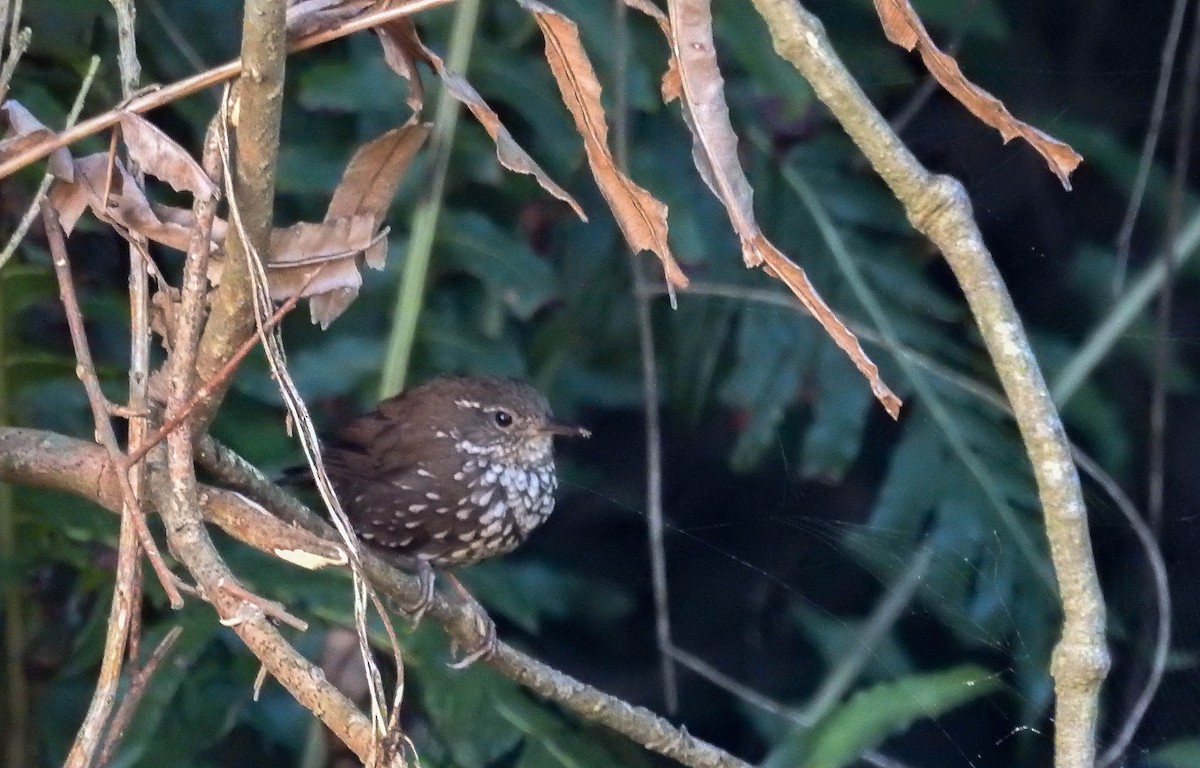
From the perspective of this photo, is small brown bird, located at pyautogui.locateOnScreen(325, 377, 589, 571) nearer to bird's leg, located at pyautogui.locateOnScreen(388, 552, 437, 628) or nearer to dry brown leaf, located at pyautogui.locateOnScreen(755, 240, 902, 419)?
bird's leg, located at pyautogui.locateOnScreen(388, 552, 437, 628)

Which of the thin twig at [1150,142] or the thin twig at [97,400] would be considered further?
the thin twig at [1150,142]

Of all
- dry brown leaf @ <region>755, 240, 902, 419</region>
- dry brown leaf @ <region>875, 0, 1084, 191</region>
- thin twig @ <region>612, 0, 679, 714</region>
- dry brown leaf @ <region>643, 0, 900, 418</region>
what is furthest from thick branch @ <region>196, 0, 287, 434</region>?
thin twig @ <region>612, 0, 679, 714</region>

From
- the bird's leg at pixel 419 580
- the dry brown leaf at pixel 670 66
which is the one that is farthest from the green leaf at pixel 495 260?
the dry brown leaf at pixel 670 66

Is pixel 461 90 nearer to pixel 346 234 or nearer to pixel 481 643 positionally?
pixel 346 234

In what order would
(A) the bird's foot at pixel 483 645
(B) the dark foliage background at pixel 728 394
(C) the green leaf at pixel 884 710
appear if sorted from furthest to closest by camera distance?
(B) the dark foliage background at pixel 728 394 < (C) the green leaf at pixel 884 710 < (A) the bird's foot at pixel 483 645

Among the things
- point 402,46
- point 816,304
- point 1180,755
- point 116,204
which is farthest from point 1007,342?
point 1180,755

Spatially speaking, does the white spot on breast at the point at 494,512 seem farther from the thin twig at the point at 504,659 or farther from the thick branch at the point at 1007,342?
the thick branch at the point at 1007,342
